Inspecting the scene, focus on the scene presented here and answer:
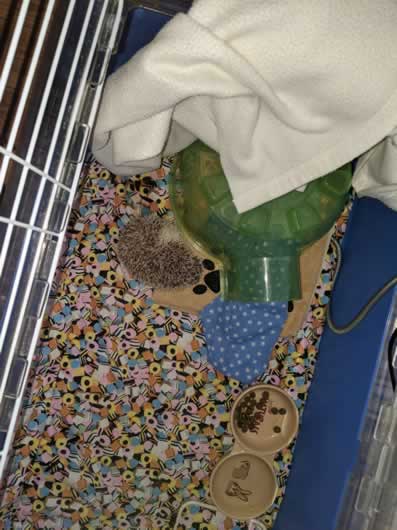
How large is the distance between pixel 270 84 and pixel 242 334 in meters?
0.66

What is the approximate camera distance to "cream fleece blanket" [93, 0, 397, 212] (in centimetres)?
95

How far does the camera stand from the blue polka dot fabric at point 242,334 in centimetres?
145

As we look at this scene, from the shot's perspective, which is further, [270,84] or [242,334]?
[242,334]

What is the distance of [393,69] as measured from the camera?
1003 mm

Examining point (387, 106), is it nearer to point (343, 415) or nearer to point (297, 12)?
point (297, 12)

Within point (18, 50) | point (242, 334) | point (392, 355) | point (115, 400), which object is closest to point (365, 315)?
point (392, 355)

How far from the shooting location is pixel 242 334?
1.46m

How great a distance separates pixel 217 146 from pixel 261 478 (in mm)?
844

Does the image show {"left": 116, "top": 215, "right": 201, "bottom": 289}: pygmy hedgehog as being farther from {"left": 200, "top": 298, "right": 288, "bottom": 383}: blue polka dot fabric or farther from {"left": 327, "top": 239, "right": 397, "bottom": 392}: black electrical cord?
{"left": 327, "top": 239, "right": 397, "bottom": 392}: black electrical cord

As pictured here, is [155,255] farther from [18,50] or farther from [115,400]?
[18,50]

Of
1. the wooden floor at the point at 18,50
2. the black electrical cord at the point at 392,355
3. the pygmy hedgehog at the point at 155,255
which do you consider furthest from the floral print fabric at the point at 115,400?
the wooden floor at the point at 18,50

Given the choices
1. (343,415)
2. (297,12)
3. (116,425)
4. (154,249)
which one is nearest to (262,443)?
(343,415)

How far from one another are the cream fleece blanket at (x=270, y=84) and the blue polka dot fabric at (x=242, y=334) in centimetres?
40

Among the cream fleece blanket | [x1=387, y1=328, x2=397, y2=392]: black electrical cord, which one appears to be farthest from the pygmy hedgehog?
[x1=387, y1=328, x2=397, y2=392]: black electrical cord
